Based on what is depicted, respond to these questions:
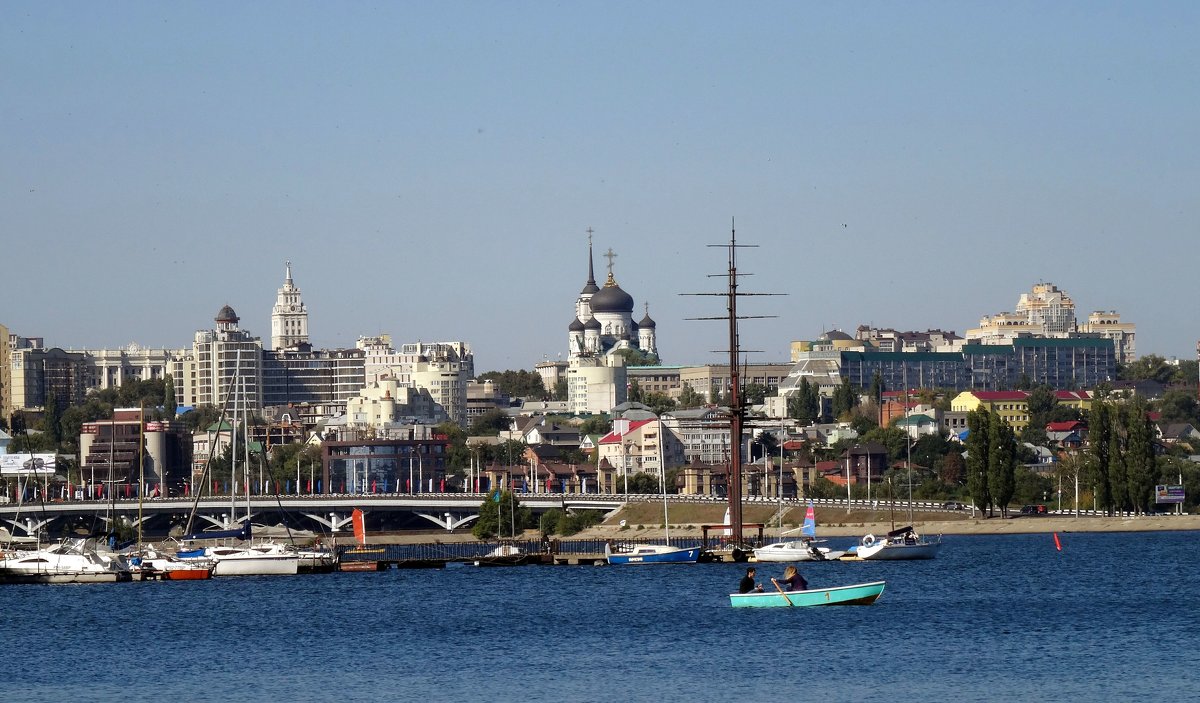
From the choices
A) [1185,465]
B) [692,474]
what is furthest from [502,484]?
[1185,465]

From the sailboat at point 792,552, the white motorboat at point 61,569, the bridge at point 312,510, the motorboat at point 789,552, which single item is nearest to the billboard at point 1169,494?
the bridge at point 312,510

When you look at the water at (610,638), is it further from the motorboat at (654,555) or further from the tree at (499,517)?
the tree at (499,517)

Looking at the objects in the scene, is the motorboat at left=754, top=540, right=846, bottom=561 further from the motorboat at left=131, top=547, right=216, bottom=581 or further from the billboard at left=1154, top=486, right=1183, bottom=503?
the billboard at left=1154, top=486, right=1183, bottom=503

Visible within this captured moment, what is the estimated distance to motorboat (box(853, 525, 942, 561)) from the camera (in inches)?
3949

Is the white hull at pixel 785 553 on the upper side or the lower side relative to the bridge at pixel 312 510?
lower

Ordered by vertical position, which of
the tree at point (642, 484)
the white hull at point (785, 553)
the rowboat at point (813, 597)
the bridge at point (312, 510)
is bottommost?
the rowboat at point (813, 597)

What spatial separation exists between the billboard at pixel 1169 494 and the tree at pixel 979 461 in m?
13.5

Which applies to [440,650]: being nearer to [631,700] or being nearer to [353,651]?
[353,651]

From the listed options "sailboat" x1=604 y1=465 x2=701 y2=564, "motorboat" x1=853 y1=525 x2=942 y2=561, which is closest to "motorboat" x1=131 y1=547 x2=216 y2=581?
"sailboat" x1=604 y1=465 x2=701 y2=564

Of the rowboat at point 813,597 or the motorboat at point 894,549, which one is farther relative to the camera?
the motorboat at point 894,549

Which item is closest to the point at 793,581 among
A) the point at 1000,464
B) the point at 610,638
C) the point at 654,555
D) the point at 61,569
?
the point at 610,638

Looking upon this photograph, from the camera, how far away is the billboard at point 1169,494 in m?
144

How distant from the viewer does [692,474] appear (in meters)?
188

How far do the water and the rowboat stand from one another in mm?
387
